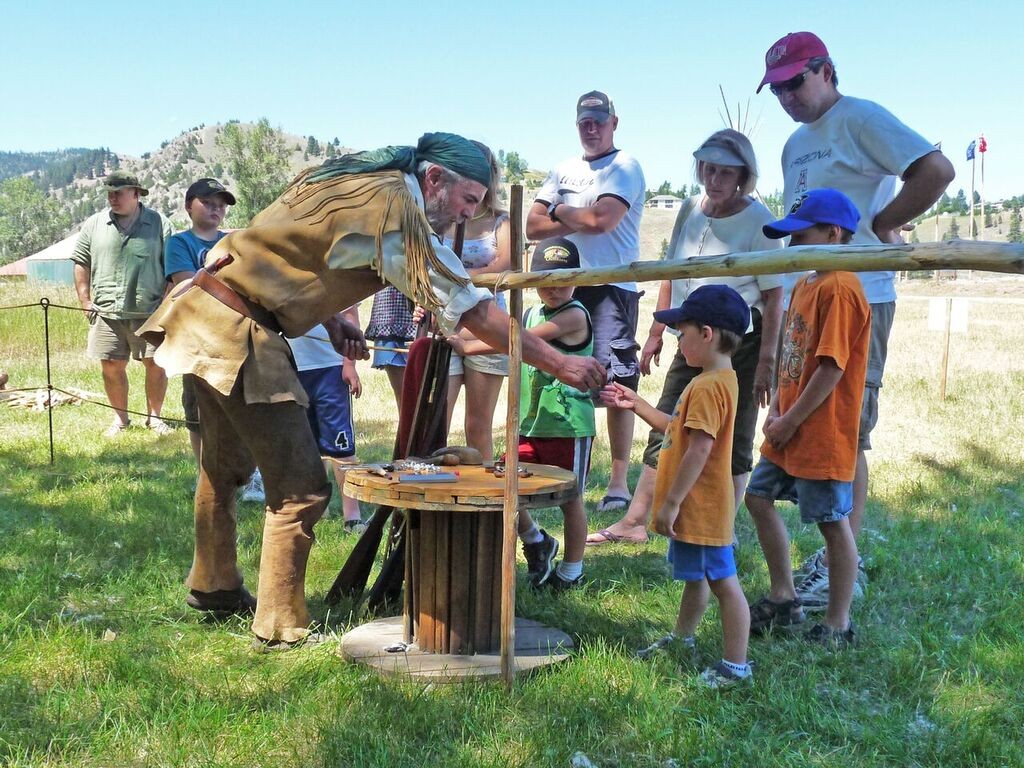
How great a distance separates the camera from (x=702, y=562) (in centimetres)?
346

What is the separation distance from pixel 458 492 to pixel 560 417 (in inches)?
50.5

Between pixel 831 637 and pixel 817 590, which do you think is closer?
pixel 831 637

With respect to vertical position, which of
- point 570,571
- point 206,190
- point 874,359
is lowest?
point 570,571

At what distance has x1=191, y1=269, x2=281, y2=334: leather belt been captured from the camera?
11.8 feet

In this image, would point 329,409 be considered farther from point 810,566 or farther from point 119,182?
point 119,182

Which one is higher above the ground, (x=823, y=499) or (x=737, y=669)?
(x=823, y=499)

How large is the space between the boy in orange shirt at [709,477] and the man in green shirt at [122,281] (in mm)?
6174

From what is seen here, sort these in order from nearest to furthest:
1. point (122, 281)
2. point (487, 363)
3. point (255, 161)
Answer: point (487, 363) → point (122, 281) → point (255, 161)

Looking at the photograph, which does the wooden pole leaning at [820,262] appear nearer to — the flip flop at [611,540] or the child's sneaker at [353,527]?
the flip flop at [611,540]

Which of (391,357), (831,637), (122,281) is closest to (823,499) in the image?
(831,637)

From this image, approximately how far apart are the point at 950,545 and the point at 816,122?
8.45ft

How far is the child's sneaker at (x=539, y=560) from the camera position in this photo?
15.2ft

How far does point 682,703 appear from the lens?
325cm

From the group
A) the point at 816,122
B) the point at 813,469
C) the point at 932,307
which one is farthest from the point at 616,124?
the point at 932,307
